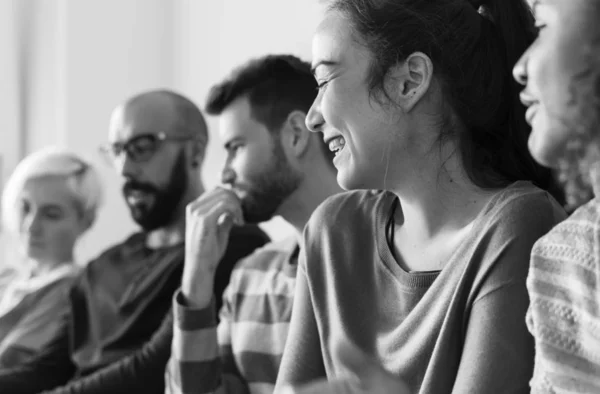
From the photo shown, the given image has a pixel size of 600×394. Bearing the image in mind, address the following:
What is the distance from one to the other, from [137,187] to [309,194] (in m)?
0.57

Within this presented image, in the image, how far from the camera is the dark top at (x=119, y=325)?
197cm

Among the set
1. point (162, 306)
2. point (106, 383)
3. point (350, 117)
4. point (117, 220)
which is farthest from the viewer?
point (117, 220)

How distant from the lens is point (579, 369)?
36.7 inches

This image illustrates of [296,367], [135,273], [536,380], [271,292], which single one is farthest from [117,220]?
[536,380]

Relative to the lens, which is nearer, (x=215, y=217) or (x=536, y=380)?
(x=536, y=380)

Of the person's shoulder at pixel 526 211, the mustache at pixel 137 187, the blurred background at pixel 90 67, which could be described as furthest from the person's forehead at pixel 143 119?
the person's shoulder at pixel 526 211

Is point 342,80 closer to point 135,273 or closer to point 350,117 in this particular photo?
point 350,117

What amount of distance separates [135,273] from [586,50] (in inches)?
61.3

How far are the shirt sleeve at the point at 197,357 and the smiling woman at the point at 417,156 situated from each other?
0.35 meters

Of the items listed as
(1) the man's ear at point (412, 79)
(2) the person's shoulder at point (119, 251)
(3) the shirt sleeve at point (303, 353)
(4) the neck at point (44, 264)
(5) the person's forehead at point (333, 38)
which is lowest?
(4) the neck at point (44, 264)

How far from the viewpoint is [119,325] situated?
216 centimetres

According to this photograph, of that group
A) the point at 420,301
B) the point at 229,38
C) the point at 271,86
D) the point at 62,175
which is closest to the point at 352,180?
the point at 420,301

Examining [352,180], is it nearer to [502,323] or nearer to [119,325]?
[502,323]

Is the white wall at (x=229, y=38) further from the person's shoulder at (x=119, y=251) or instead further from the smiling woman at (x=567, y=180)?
the smiling woman at (x=567, y=180)
